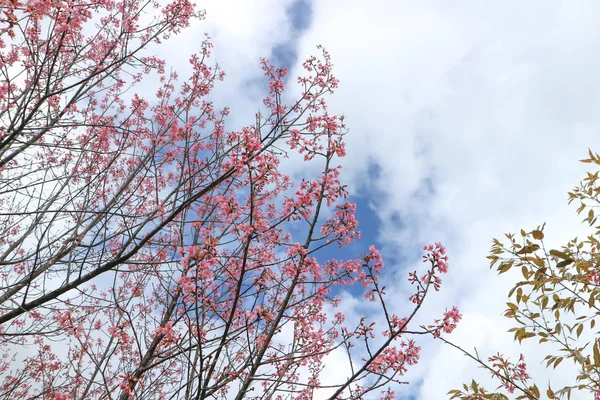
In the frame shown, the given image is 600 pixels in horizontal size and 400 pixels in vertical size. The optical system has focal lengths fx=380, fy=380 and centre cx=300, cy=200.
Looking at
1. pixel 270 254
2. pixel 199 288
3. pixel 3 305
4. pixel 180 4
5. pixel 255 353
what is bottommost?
pixel 255 353

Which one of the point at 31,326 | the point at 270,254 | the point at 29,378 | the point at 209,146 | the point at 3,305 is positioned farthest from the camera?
the point at 29,378

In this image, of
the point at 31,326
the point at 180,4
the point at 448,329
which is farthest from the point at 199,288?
the point at 180,4

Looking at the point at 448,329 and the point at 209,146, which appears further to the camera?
the point at 209,146

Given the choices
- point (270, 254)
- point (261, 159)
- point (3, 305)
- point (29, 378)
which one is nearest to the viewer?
point (261, 159)

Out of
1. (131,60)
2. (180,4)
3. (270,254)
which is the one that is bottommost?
(270,254)

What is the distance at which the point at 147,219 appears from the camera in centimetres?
545

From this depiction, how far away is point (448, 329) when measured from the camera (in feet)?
13.0

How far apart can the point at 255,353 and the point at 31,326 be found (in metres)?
4.71

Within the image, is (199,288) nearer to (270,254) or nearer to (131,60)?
(270,254)

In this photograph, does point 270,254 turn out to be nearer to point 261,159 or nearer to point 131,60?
point 261,159

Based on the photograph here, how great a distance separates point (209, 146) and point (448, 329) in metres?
5.44

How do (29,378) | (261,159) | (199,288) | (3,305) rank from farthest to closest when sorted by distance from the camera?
(29,378), (3,305), (199,288), (261,159)

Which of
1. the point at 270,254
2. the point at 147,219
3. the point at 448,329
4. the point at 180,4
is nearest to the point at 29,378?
the point at 147,219

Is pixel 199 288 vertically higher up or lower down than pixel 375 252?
lower down
